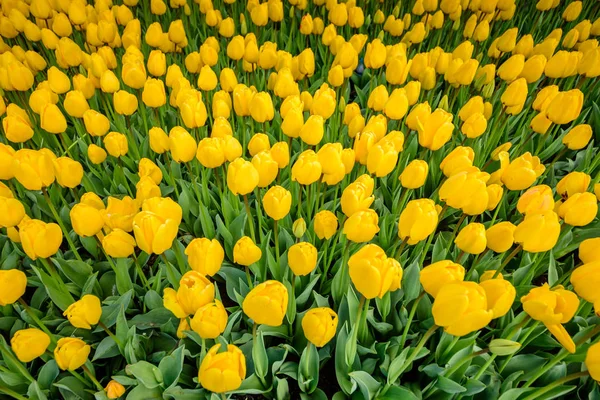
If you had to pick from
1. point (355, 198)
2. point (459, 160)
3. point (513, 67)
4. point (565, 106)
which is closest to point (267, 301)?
point (355, 198)

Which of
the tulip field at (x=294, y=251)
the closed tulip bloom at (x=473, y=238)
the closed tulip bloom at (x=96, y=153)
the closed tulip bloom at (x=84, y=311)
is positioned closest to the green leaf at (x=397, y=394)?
the tulip field at (x=294, y=251)

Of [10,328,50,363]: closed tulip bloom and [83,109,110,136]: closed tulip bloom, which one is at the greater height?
[83,109,110,136]: closed tulip bloom

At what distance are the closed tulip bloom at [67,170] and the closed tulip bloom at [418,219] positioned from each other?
90cm

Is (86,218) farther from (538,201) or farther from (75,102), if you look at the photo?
(538,201)

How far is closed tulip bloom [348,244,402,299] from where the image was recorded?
2.85ft

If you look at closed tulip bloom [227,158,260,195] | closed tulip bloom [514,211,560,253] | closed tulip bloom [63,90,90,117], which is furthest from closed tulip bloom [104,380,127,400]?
closed tulip bloom [514,211,560,253]

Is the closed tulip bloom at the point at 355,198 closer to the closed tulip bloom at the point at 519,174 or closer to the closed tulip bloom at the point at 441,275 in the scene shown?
the closed tulip bloom at the point at 441,275

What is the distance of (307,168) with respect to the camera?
1.18m

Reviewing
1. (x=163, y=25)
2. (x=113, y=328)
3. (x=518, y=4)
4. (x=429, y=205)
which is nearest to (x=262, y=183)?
(x=429, y=205)

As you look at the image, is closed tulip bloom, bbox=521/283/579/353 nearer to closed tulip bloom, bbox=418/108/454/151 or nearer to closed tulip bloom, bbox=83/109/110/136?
closed tulip bloom, bbox=418/108/454/151

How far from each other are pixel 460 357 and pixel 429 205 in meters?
0.42

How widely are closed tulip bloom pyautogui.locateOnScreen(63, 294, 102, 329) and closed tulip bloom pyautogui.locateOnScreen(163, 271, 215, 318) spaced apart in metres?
0.22

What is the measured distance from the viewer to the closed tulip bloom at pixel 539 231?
99 centimetres

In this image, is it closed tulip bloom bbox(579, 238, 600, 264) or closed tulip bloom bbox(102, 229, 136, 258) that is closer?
closed tulip bloom bbox(579, 238, 600, 264)
